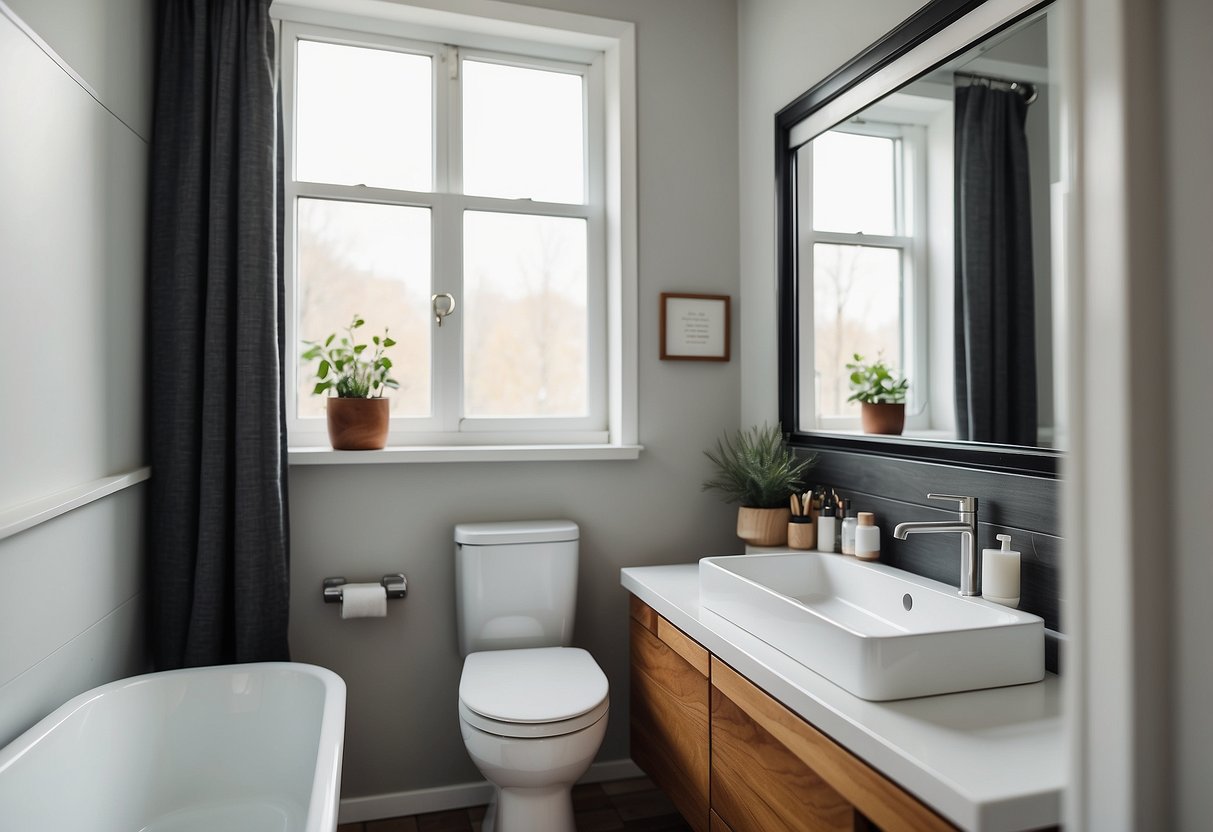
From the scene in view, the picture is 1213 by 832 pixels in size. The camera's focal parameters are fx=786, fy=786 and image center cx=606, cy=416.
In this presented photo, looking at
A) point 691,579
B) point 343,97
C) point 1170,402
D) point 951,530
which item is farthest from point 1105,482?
point 343,97

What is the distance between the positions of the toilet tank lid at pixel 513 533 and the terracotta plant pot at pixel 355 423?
0.36 m

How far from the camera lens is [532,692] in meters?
1.89

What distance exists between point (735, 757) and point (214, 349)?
1.58 meters

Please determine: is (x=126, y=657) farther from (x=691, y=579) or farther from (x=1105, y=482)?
(x=1105, y=482)

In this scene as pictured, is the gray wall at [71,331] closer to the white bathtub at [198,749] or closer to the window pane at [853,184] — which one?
the white bathtub at [198,749]

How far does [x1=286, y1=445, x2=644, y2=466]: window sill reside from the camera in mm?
2184

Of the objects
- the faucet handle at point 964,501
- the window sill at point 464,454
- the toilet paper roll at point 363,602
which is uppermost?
the window sill at point 464,454

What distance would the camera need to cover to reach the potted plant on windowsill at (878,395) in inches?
76.2

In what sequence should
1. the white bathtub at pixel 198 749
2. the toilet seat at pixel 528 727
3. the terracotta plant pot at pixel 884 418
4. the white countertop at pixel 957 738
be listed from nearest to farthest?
the white countertop at pixel 957 738 < the white bathtub at pixel 198 749 < the toilet seat at pixel 528 727 < the terracotta plant pot at pixel 884 418

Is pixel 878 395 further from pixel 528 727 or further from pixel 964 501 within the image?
pixel 528 727

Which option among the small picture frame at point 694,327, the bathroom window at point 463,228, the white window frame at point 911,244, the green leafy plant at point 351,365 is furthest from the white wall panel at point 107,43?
the white window frame at point 911,244

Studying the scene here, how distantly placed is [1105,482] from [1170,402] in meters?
0.12

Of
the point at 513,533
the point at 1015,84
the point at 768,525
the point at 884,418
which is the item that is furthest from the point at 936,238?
the point at 513,533

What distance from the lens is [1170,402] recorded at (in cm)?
82
